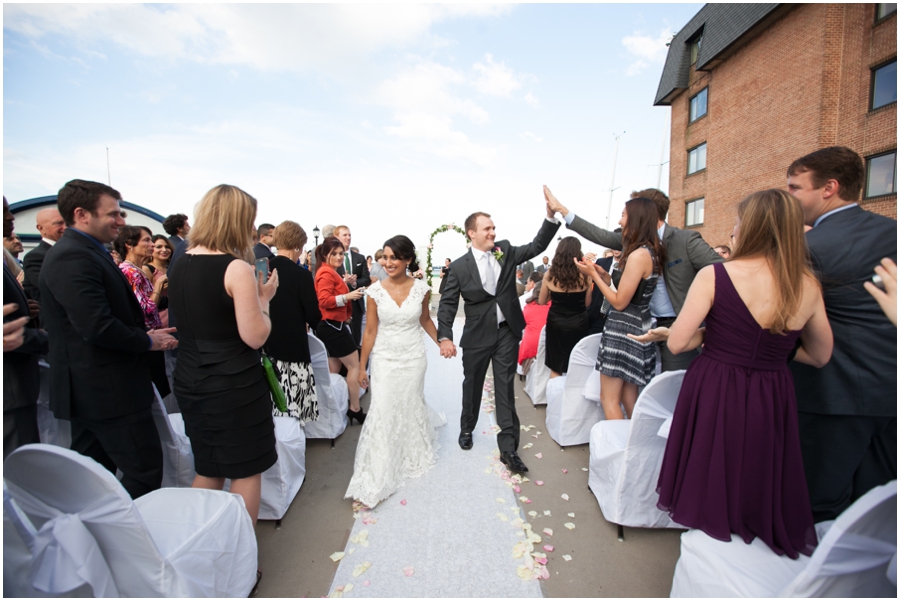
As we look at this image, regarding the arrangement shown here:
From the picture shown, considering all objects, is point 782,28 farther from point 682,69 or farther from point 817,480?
point 817,480

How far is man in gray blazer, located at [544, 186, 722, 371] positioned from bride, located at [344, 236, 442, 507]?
1.33 meters

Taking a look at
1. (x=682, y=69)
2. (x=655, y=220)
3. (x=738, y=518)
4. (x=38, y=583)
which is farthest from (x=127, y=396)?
(x=682, y=69)

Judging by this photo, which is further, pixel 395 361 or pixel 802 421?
pixel 395 361

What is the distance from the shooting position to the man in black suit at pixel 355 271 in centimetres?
673

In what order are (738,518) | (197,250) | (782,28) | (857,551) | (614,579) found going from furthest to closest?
1. (782,28)
2. (614,579)
3. (197,250)
4. (738,518)
5. (857,551)

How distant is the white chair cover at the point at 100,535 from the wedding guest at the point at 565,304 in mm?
3565

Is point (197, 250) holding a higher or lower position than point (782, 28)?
lower

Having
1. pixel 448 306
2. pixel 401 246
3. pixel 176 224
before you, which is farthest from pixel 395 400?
pixel 176 224

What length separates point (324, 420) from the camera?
3936mm

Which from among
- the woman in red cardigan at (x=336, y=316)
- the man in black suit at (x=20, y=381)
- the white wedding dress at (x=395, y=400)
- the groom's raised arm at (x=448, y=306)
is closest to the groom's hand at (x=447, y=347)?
the groom's raised arm at (x=448, y=306)

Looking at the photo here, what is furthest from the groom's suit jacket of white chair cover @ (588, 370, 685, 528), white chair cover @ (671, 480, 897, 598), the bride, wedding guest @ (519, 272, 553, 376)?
white chair cover @ (671, 480, 897, 598)

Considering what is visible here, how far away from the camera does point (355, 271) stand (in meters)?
7.35

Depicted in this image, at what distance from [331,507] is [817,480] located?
2.88 metres

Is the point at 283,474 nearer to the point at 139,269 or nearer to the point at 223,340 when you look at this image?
the point at 223,340
